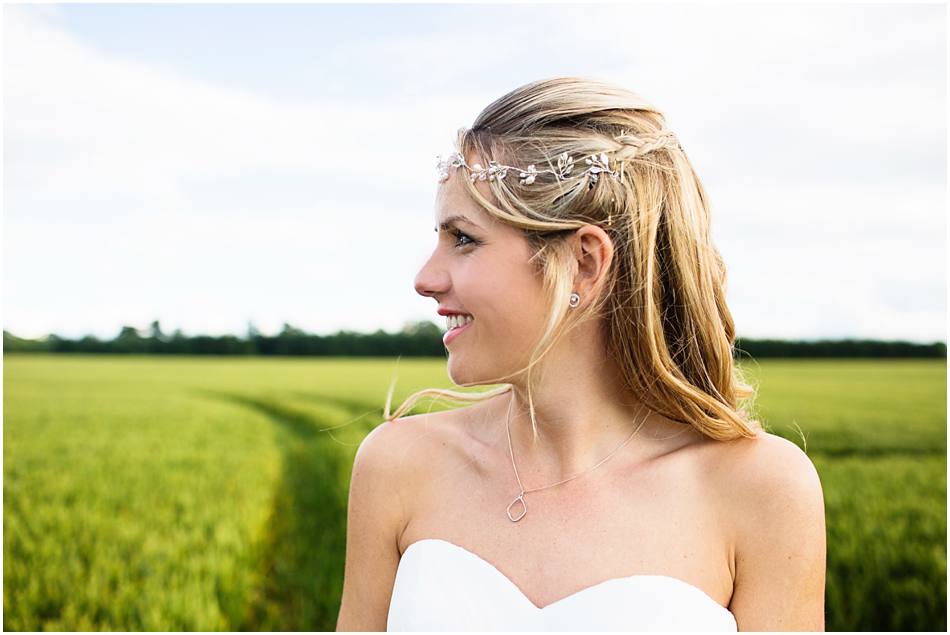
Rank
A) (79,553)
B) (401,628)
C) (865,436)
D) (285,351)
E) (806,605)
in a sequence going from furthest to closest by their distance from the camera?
(285,351)
(865,436)
(79,553)
(401,628)
(806,605)

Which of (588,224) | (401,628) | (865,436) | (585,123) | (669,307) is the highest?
(585,123)

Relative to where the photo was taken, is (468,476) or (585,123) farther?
(468,476)

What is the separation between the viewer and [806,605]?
2139mm

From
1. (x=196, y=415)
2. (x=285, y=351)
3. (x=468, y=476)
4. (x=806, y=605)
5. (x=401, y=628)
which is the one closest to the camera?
(x=806, y=605)

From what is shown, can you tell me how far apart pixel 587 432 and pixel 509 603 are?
53 centimetres

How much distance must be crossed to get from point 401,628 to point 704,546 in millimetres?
862

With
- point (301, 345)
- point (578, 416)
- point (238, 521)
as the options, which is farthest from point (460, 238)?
point (301, 345)

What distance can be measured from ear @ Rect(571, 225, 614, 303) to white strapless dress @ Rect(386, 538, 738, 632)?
2.57 feet

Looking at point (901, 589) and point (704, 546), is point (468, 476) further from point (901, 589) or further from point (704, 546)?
point (901, 589)

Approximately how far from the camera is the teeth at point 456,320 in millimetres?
→ 2240

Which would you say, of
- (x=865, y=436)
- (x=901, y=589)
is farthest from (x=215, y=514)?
(x=865, y=436)

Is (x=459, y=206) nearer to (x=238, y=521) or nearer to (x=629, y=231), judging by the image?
(x=629, y=231)

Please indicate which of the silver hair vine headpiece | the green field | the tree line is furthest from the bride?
the tree line

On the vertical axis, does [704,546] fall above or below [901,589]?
above
